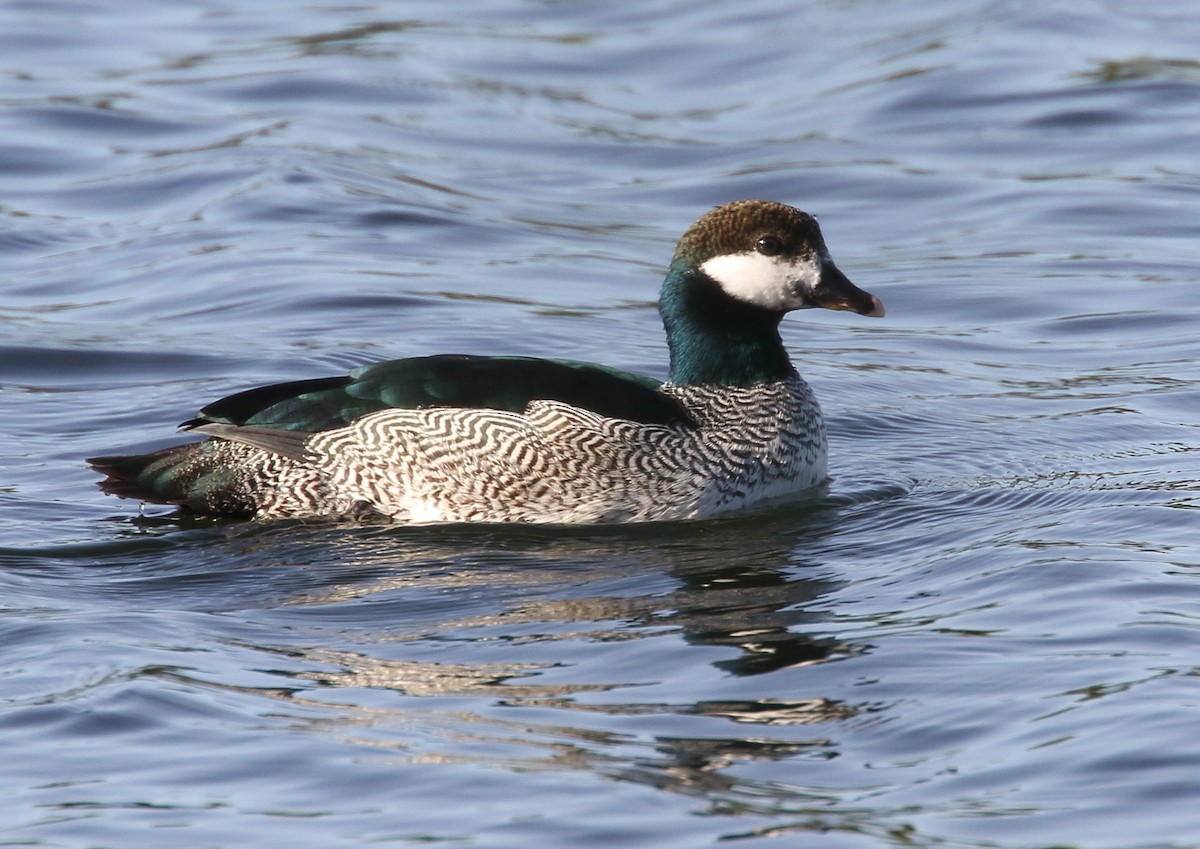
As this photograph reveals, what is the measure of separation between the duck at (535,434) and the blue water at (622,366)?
188mm

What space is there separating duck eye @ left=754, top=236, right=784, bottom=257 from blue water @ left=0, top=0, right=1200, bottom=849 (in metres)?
1.27

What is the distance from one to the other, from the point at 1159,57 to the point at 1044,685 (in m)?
13.8

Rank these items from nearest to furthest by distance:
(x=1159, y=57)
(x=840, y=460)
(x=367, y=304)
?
(x=840, y=460) → (x=367, y=304) → (x=1159, y=57)

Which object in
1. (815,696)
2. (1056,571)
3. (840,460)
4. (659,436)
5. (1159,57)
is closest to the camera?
(815,696)

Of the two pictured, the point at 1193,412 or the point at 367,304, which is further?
the point at 367,304

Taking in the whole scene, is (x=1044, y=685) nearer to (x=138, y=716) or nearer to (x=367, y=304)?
(x=138, y=716)

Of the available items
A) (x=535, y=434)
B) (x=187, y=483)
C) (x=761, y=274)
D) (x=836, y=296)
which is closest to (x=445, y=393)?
(x=535, y=434)

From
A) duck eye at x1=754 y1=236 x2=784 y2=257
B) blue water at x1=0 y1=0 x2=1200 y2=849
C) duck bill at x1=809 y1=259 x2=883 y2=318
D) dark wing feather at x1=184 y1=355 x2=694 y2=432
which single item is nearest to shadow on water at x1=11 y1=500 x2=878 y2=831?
blue water at x1=0 y1=0 x2=1200 y2=849

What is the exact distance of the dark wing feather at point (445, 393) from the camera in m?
9.66

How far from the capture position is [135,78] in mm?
20344

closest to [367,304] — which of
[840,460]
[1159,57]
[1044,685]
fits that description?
[840,460]

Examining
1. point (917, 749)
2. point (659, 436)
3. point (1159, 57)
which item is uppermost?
point (1159, 57)

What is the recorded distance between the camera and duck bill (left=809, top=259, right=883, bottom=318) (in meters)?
10.1

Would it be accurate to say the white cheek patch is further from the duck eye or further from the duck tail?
the duck tail
